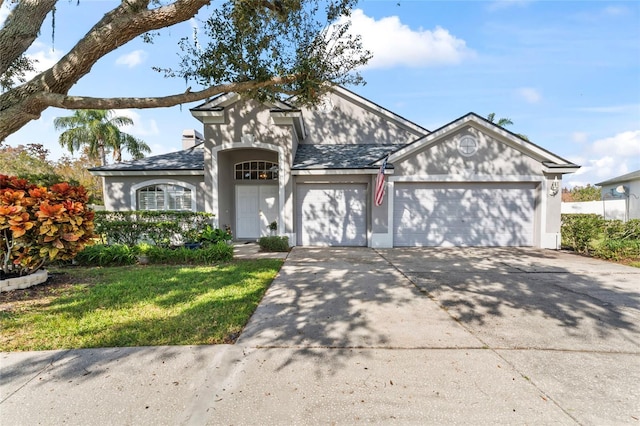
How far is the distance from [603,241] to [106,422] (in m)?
12.7

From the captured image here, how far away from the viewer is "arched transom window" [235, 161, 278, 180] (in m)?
12.5

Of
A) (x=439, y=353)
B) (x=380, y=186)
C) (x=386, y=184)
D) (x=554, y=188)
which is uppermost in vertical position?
(x=386, y=184)

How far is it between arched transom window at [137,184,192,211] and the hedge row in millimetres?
14174

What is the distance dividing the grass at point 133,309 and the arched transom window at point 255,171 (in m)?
6.25

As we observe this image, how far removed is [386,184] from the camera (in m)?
10.9

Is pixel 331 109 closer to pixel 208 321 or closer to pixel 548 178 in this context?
pixel 548 178

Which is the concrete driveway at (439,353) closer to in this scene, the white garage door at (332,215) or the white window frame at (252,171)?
the white garage door at (332,215)

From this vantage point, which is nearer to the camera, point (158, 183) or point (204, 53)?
point (204, 53)

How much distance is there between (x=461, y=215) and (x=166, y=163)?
11957mm

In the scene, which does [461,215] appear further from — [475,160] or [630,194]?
[630,194]

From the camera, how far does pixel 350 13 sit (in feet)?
23.3

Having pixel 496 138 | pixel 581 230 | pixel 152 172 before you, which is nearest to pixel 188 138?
pixel 152 172

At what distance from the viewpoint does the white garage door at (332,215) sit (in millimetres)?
11523

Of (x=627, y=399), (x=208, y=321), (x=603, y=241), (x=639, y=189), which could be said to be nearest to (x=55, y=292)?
(x=208, y=321)
